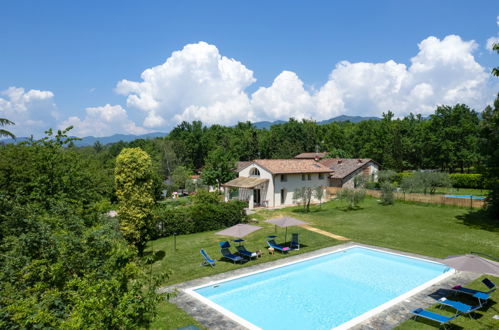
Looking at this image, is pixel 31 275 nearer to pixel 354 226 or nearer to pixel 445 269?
pixel 445 269

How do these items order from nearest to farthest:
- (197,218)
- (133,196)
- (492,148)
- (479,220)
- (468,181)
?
(133,196) → (492,148) → (197,218) → (479,220) → (468,181)

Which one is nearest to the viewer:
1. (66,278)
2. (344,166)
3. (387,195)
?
(66,278)

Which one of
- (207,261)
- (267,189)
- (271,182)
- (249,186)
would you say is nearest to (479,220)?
(271,182)

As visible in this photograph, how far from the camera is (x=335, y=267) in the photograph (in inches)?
700

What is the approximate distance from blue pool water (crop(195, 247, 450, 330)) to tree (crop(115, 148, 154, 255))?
17.6 feet

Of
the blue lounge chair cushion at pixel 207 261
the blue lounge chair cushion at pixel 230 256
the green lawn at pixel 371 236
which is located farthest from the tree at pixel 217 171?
the blue lounge chair cushion at pixel 207 261

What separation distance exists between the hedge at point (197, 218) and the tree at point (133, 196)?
6670 mm

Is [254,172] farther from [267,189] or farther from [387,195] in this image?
[387,195]

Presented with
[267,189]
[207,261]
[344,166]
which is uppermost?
[344,166]

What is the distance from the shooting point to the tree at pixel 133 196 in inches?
655

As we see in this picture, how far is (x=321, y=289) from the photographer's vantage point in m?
15.1

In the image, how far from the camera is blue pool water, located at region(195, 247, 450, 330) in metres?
12.4

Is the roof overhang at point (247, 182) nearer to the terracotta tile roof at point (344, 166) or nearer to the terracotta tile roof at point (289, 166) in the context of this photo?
the terracotta tile roof at point (289, 166)

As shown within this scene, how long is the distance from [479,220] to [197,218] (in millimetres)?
24708
